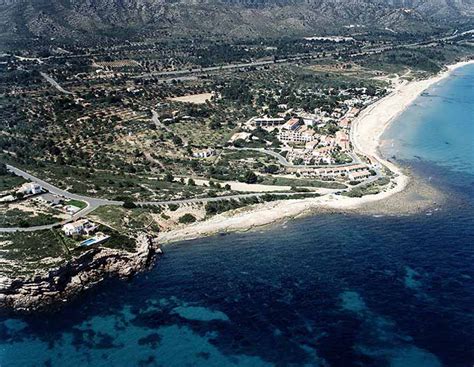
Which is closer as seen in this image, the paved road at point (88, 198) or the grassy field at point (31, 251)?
the grassy field at point (31, 251)

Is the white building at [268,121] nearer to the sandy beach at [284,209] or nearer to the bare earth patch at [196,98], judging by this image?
the sandy beach at [284,209]

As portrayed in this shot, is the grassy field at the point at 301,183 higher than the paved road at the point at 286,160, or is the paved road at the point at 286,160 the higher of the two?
the paved road at the point at 286,160

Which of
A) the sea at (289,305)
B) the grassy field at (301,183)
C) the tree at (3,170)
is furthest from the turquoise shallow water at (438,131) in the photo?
the tree at (3,170)

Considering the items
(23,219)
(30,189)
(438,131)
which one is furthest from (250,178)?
(438,131)

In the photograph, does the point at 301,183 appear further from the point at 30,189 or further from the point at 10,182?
the point at 10,182

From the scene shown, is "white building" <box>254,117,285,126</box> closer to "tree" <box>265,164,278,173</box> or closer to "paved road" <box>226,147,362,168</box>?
"paved road" <box>226,147,362,168</box>

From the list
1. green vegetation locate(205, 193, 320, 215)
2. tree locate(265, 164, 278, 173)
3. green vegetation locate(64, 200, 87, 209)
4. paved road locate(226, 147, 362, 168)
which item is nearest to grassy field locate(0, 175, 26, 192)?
green vegetation locate(64, 200, 87, 209)
